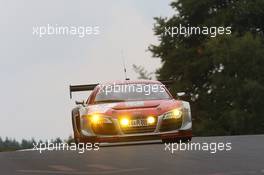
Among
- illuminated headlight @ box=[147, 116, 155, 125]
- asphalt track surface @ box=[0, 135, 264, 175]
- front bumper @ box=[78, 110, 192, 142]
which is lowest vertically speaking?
asphalt track surface @ box=[0, 135, 264, 175]

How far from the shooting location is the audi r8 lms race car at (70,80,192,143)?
18.2m

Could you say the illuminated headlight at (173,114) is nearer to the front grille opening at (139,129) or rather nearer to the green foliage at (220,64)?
the front grille opening at (139,129)

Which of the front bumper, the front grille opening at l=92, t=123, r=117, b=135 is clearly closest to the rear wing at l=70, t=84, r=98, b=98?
the front bumper

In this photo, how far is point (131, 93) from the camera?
19516 mm

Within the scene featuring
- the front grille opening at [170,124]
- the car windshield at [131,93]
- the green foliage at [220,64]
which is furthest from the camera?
the green foliage at [220,64]

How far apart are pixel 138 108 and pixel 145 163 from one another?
14.4 feet

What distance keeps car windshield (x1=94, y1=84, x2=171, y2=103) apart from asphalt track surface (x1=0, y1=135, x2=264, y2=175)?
64.8 inches

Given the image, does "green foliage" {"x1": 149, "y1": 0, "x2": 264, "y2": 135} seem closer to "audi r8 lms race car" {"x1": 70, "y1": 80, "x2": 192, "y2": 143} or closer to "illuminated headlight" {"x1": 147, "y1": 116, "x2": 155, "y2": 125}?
"audi r8 lms race car" {"x1": 70, "y1": 80, "x2": 192, "y2": 143}

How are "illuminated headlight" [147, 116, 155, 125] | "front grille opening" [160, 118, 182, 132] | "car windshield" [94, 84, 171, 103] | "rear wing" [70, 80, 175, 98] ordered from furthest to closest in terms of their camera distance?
"rear wing" [70, 80, 175, 98] → "car windshield" [94, 84, 171, 103] → "front grille opening" [160, 118, 182, 132] → "illuminated headlight" [147, 116, 155, 125]

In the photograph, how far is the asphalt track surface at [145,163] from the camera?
12.6 meters

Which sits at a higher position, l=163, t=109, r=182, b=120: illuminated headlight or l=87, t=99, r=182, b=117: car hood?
l=87, t=99, r=182, b=117: car hood

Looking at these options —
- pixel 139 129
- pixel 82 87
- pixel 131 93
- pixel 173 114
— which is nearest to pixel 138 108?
pixel 139 129

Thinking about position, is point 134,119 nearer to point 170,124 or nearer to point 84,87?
point 170,124

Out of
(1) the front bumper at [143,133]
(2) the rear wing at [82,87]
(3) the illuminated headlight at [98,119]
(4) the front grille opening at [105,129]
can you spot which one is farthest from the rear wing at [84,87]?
(4) the front grille opening at [105,129]
